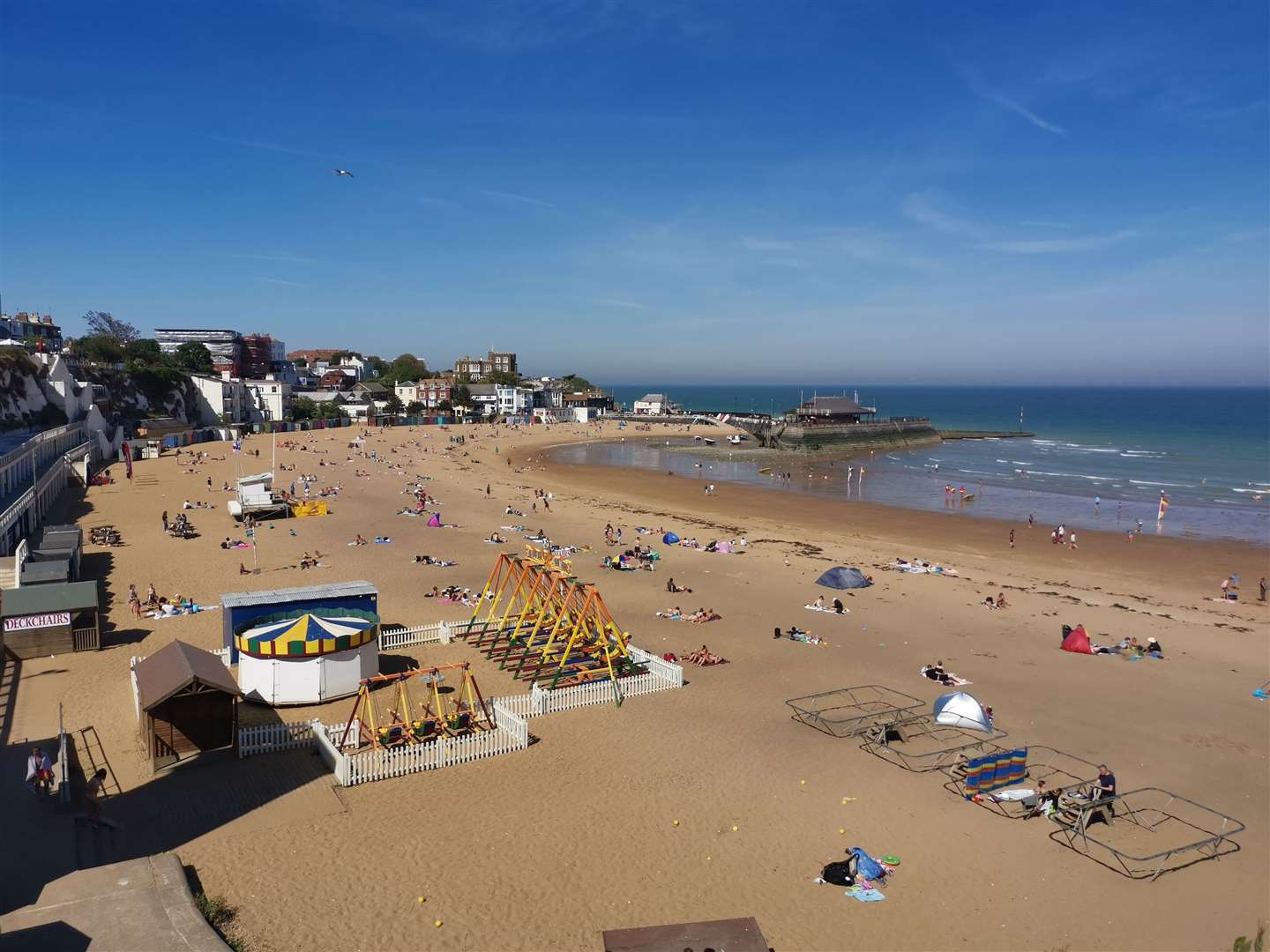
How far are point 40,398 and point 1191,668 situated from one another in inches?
2727

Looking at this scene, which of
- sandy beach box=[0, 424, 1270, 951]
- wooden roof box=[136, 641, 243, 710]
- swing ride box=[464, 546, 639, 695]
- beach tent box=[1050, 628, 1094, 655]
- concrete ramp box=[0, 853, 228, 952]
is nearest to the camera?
concrete ramp box=[0, 853, 228, 952]

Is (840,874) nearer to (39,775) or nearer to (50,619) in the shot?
(39,775)

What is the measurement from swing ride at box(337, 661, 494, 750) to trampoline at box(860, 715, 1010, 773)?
714 cm

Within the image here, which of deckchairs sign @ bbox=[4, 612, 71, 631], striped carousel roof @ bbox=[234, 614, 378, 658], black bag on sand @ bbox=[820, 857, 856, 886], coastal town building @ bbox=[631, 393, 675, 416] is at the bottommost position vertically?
black bag on sand @ bbox=[820, 857, 856, 886]

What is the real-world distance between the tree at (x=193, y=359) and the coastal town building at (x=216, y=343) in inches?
153

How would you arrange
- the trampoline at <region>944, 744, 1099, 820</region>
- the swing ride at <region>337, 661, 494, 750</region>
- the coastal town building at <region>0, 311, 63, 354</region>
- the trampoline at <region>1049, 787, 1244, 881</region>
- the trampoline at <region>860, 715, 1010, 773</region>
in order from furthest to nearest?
1. the coastal town building at <region>0, 311, 63, 354</region>
2. the trampoline at <region>860, 715, 1010, 773</region>
3. the swing ride at <region>337, 661, 494, 750</region>
4. the trampoline at <region>944, 744, 1099, 820</region>
5. the trampoline at <region>1049, 787, 1244, 881</region>

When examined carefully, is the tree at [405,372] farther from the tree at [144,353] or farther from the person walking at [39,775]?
the person walking at [39,775]

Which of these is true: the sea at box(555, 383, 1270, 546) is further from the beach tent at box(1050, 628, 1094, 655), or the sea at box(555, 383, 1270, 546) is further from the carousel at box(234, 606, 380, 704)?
the carousel at box(234, 606, 380, 704)

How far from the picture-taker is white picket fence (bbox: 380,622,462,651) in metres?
20.1

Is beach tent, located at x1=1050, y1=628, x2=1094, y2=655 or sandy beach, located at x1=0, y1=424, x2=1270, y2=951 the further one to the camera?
beach tent, located at x1=1050, y1=628, x2=1094, y2=655

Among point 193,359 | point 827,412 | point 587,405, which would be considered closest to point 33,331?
point 193,359

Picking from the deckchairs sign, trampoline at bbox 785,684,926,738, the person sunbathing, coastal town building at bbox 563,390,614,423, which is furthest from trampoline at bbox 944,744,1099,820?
coastal town building at bbox 563,390,614,423

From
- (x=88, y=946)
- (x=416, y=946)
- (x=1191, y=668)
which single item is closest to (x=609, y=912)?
(x=416, y=946)

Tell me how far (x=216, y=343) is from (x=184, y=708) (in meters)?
124
